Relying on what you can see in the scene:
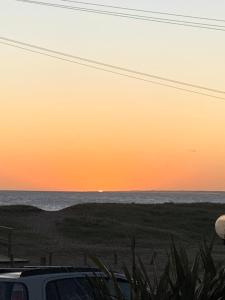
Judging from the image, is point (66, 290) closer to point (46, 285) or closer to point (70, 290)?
point (70, 290)

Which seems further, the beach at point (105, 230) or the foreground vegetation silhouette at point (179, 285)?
the beach at point (105, 230)

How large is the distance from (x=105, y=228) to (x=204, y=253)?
3948 cm

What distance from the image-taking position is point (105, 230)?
4481cm

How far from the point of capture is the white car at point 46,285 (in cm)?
721

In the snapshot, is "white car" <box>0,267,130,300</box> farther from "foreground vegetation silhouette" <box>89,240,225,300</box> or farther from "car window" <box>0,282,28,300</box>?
"foreground vegetation silhouette" <box>89,240,225,300</box>

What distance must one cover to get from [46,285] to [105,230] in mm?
37689

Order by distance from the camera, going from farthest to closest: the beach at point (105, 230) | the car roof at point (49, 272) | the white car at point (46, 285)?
the beach at point (105, 230)
the car roof at point (49, 272)
the white car at point (46, 285)

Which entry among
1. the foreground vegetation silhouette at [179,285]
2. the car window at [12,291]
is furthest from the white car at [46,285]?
the foreground vegetation silhouette at [179,285]

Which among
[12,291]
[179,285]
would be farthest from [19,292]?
[179,285]

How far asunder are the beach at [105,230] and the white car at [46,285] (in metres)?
19.2

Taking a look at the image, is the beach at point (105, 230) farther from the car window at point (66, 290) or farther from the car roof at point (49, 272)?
the car window at point (66, 290)

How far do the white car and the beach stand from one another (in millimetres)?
19194

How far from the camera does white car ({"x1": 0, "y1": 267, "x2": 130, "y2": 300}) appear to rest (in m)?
7.21

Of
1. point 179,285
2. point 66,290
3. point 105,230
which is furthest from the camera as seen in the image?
point 105,230
